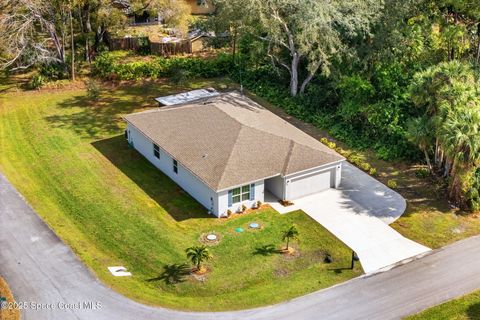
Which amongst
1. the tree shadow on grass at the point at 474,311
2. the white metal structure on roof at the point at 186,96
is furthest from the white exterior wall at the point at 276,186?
the tree shadow on grass at the point at 474,311

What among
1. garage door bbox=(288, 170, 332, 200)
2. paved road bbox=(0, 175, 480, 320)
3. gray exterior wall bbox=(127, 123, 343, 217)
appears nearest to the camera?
paved road bbox=(0, 175, 480, 320)

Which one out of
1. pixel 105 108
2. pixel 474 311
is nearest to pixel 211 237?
pixel 474 311

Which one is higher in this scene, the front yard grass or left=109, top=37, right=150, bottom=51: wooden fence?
left=109, top=37, right=150, bottom=51: wooden fence

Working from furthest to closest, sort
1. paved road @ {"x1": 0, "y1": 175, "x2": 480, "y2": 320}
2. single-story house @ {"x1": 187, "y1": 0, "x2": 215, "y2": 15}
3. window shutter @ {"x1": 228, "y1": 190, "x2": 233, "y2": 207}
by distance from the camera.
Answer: single-story house @ {"x1": 187, "y1": 0, "x2": 215, "y2": 15}
window shutter @ {"x1": 228, "y1": 190, "x2": 233, "y2": 207}
paved road @ {"x1": 0, "y1": 175, "x2": 480, "y2": 320}

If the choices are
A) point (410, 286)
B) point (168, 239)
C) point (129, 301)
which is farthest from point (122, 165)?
point (410, 286)

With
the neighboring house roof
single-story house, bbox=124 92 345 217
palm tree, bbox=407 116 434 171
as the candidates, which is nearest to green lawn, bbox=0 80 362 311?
single-story house, bbox=124 92 345 217

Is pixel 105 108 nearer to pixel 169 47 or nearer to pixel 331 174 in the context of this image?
pixel 169 47

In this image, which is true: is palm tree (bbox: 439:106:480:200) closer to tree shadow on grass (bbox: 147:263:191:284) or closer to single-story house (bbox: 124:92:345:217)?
single-story house (bbox: 124:92:345:217)
